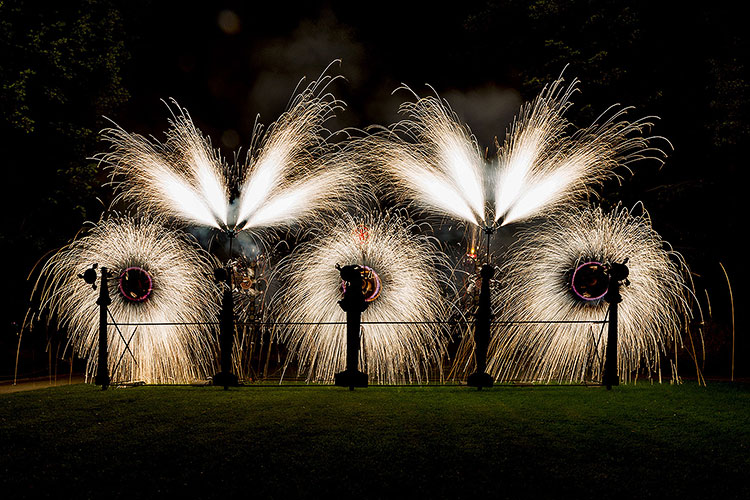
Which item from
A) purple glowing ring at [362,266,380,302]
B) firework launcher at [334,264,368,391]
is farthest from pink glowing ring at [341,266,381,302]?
firework launcher at [334,264,368,391]

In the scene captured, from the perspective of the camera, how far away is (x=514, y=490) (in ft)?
14.5

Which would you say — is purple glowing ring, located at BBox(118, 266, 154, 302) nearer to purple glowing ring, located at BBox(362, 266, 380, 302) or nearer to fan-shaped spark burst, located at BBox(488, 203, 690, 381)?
purple glowing ring, located at BBox(362, 266, 380, 302)

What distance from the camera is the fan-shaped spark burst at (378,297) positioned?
12156 millimetres

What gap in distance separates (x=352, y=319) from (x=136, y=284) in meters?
4.93

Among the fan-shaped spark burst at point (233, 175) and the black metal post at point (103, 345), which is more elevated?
the fan-shaped spark burst at point (233, 175)

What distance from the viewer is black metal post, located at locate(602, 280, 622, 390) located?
894cm

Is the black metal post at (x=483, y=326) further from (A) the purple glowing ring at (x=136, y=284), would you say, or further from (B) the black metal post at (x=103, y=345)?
(A) the purple glowing ring at (x=136, y=284)

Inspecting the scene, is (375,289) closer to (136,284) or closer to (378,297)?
(378,297)

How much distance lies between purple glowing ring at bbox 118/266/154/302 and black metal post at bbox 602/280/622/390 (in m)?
8.30

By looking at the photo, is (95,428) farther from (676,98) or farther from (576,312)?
(676,98)

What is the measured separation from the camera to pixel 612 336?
8945 mm

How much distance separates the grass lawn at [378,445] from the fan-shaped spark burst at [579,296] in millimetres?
2887

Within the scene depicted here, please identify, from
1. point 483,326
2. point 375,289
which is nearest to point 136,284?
point 375,289

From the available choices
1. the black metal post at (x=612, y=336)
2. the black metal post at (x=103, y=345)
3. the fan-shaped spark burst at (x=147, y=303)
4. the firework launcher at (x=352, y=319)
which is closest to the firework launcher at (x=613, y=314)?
the black metal post at (x=612, y=336)
